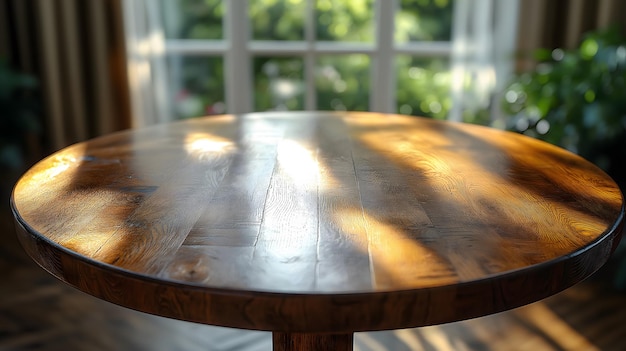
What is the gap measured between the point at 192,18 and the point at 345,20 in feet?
2.38

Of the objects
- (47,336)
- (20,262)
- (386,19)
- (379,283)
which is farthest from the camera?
(386,19)

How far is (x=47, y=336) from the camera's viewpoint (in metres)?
2.18

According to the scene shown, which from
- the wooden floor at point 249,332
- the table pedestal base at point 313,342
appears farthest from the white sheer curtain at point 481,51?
the table pedestal base at point 313,342

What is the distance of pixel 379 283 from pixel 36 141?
2.92 meters

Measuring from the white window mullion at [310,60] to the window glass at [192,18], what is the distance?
0.41 metres

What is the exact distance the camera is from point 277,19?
3344 millimetres

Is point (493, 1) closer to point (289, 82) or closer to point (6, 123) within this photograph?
point (289, 82)

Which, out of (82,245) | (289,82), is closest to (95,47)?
(289,82)

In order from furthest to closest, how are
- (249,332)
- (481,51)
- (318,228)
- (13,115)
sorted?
(481,51) < (13,115) < (249,332) < (318,228)

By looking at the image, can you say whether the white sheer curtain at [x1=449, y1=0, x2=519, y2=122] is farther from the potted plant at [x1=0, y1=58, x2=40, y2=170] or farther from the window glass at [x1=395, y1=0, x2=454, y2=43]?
the potted plant at [x1=0, y1=58, x2=40, y2=170]

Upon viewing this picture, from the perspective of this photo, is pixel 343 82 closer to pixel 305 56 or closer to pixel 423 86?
pixel 305 56

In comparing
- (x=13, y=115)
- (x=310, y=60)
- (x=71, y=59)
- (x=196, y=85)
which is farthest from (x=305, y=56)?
(x=13, y=115)

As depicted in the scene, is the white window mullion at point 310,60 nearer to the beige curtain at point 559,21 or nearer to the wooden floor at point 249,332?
the beige curtain at point 559,21

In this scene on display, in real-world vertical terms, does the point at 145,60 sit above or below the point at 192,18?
below
